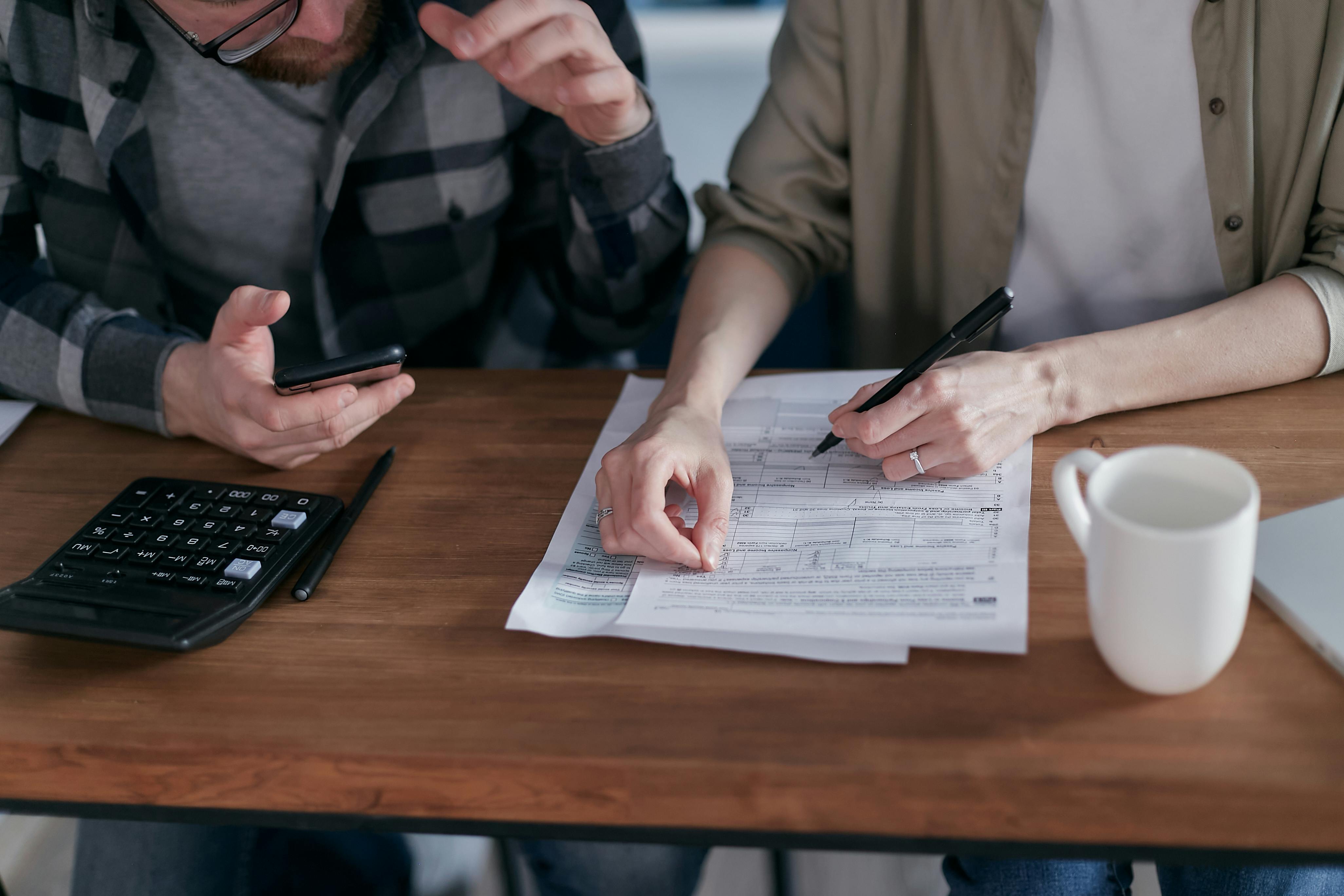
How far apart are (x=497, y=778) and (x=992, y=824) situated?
11.1 inches

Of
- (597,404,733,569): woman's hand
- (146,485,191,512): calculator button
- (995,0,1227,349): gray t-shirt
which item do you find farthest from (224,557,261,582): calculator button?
(995,0,1227,349): gray t-shirt

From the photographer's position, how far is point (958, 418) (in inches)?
29.7

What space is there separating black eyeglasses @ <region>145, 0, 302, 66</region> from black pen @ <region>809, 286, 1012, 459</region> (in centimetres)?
68

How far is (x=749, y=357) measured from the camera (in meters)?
0.96

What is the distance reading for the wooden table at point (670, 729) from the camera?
1.70 ft

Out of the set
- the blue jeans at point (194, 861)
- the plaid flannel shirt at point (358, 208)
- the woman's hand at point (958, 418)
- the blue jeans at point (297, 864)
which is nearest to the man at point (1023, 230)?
the woman's hand at point (958, 418)

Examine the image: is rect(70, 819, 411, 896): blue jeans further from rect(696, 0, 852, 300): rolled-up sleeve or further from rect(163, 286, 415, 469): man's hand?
rect(696, 0, 852, 300): rolled-up sleeve

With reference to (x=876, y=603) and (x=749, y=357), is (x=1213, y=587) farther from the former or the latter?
(x=749, y=357)

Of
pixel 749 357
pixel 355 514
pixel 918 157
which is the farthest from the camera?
pixel 918 157

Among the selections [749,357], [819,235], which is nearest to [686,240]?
[819,235]

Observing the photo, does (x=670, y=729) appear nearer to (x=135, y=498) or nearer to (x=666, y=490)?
(x=666, y=490)

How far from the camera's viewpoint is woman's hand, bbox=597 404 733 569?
70cm

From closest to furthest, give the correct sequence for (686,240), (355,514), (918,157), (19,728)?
(19,728), (355,514), (918,157), (686,240)

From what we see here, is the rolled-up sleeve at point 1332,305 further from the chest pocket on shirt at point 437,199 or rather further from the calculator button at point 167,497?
the calculator button at point 167,497
